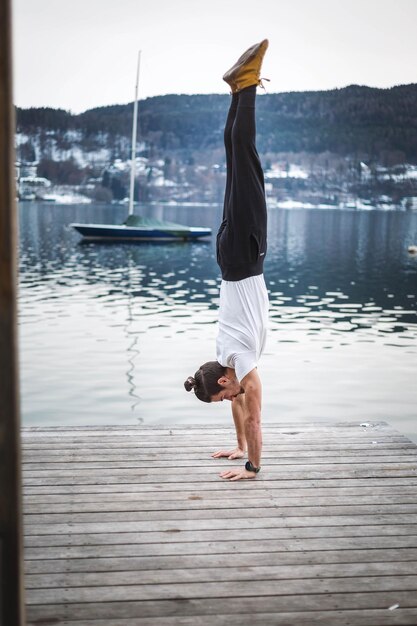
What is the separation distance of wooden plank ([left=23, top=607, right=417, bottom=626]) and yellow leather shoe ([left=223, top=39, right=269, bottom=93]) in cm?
263

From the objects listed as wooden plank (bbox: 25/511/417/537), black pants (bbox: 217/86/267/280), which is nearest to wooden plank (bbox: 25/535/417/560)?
wooden plank (bbox: 25/511/417/537)

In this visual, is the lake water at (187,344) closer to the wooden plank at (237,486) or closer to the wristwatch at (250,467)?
the wooden plank at (237,486)

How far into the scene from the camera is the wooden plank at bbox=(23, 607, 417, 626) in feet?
10.2

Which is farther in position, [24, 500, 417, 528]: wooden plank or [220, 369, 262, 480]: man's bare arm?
[220, 369, 262, 480]: man's bare arm

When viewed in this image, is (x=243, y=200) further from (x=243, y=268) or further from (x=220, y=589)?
(x=220, y=589)

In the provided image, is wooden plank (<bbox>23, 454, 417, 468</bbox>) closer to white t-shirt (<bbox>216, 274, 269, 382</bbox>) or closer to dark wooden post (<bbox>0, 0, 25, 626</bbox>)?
white t-shirt (<bbox>216, 274, 269, 382</bbox>)

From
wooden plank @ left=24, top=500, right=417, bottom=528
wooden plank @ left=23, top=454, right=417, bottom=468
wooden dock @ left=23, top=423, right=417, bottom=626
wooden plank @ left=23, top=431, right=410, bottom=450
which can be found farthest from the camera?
wooden plank @ left=23, top=431, right=410, bottom=450

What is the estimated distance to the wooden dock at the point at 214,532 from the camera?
3.25 meters

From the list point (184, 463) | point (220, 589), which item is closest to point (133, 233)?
point (184, 463)

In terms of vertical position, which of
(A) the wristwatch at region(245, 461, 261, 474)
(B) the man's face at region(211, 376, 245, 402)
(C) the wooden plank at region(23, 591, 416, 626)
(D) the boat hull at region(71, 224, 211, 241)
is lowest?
(D) the boat hull at region(71, 224, 211, 241)

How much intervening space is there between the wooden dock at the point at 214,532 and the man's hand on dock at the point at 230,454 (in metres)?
0.06

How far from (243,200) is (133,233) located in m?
46.4

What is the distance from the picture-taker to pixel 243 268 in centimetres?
460

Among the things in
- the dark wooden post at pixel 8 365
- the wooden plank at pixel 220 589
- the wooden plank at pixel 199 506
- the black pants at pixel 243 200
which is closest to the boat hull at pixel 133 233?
the black pants at pixel 243 200
